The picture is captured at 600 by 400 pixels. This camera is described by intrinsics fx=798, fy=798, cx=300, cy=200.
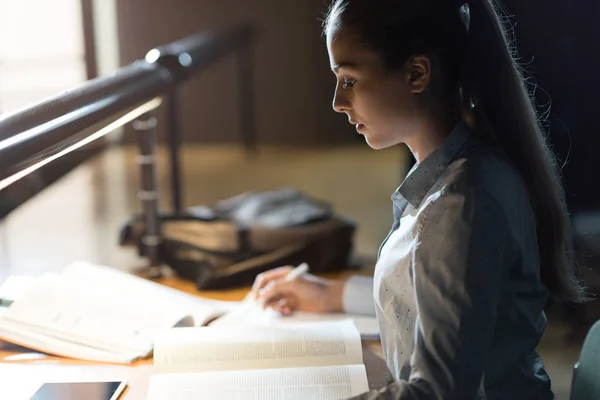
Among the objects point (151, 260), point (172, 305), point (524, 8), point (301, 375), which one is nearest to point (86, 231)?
point (151, 260)

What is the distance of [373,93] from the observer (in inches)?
35.4

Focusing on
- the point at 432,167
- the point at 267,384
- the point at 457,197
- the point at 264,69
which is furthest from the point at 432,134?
the point at 264,69

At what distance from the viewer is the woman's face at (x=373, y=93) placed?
88 centimetres

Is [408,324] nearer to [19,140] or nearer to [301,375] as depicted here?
[301,375]

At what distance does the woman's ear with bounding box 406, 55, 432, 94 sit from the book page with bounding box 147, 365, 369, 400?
1.26ft

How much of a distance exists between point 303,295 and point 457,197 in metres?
0.60

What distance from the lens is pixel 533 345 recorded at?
35.9 inches

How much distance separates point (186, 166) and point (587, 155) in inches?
88.4

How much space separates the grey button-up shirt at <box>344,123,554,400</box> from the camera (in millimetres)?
771

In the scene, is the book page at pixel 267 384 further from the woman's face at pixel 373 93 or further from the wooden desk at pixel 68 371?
the woman's face at pixel 373 93

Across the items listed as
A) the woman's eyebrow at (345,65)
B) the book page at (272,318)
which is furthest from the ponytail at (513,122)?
the book page at (272,318)

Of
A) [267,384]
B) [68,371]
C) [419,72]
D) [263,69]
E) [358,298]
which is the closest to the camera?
[419,72]

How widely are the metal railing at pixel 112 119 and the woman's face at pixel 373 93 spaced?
355mm

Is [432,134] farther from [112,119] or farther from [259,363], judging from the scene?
[112,119]
